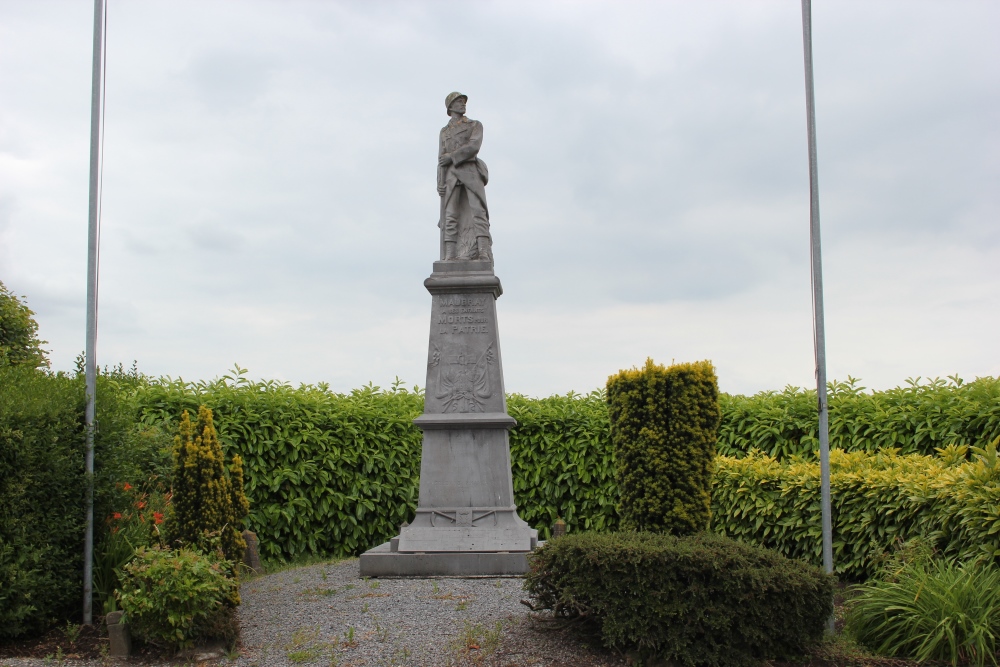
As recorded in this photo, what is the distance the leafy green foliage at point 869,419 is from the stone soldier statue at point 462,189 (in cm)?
430

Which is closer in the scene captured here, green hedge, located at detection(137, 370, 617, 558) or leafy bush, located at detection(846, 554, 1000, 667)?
leafy bush, located at detection(846, 554, 1000, 667)

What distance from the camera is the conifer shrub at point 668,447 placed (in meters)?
7.73

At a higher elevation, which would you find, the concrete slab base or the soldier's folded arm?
the soldier's folded arm

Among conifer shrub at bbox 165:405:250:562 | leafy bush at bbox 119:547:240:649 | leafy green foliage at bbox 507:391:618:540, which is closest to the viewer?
leafy bush at bbox 119:547:240:649

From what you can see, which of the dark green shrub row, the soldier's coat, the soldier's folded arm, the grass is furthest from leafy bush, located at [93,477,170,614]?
the soldier's folded arm

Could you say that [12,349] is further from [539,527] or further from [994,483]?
[994,483]

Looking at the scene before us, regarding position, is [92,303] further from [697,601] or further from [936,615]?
[936,615]

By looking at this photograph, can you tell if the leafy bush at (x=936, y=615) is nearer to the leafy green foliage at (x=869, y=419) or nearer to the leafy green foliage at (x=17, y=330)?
the leafy green foliage at (x=869, y=419)

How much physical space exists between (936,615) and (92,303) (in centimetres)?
705

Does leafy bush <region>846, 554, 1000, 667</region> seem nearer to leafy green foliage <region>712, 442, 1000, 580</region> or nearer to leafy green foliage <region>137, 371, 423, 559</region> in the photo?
leafy green foliage <region>712, 442, 1000, 580</region>

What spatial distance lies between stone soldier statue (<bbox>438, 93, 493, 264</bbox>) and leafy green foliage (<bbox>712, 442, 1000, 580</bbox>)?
402cm

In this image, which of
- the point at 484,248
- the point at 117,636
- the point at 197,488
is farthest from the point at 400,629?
the point at 484,248

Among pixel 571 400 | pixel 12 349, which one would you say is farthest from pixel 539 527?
pixel 12 349

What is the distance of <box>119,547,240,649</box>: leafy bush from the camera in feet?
20.4
